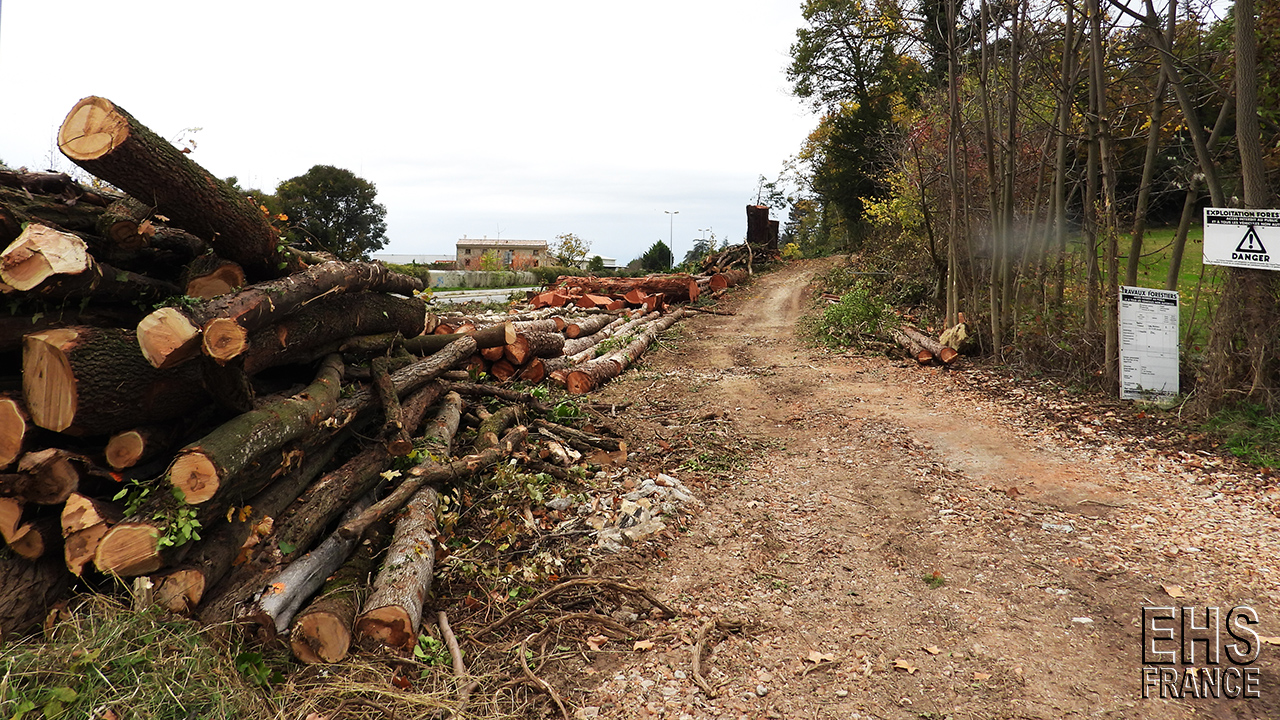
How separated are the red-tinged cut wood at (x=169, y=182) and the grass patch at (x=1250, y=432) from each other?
783cm

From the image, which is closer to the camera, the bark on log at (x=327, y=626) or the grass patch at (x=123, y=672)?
the grass patch at (x=123, y=672)

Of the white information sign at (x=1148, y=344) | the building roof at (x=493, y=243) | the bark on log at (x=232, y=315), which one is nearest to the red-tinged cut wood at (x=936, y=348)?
the white information sign at (x=1148, y=344)

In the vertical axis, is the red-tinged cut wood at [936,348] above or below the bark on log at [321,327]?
below

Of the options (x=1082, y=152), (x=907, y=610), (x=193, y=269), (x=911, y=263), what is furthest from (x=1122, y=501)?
(x=911, y=263)

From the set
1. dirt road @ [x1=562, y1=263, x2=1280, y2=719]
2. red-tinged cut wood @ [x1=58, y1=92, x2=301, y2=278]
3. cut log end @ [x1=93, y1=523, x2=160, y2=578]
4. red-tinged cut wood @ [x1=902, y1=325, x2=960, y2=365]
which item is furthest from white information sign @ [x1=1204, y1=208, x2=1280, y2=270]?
cut log end @ [x1=93, y1=523, x2=160, y2=578]

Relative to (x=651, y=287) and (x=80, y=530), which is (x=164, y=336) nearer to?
(x=80, y=530)

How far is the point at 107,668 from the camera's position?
2.86m

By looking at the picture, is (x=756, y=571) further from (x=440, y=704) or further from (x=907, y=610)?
(x=440, y=704)

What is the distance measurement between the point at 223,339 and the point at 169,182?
1027 mm

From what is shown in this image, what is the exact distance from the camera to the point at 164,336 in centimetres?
333

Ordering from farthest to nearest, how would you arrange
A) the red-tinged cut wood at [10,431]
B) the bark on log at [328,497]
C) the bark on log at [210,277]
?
the bark on log at [210,277], the bark on log at [328,497], the red-tinged cut wood at [10,431]

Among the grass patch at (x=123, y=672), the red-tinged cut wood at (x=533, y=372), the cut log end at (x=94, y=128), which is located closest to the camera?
the grass patch at (x=123, y=672)

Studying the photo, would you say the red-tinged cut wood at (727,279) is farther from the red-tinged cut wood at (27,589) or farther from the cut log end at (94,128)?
the red-tinged cut wood at (27,589)

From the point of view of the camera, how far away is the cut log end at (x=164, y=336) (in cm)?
331
